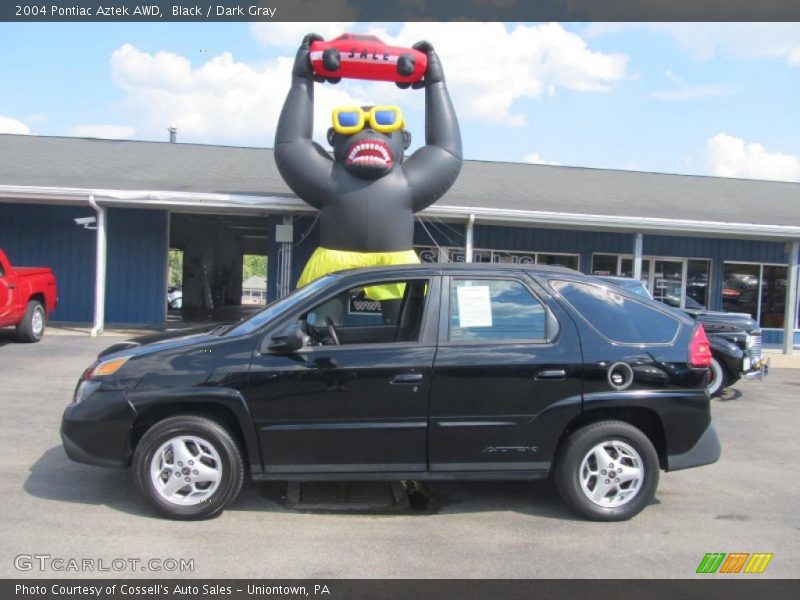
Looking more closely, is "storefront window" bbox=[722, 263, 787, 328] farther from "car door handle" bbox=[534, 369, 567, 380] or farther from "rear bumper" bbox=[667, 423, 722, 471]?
"car door handle" bbox=[534, 369, 567, 380]

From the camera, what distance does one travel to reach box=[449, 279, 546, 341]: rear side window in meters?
4.77

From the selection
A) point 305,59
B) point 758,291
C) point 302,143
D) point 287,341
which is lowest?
point 287,341

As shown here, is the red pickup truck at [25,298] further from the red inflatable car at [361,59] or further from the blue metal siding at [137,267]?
the red inflatable car at [361,59]

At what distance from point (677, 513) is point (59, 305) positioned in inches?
592

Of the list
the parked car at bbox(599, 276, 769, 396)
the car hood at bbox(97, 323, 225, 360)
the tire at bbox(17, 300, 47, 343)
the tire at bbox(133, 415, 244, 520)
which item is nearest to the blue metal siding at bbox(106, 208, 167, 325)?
the tire at bbox(17, 300, 47, 343)

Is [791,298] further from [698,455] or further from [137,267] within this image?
[137,267]

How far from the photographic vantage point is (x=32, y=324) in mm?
12148

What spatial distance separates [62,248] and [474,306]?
14.2 m

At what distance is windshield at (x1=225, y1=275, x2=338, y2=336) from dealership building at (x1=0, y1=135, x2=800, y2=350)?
29.1 feet

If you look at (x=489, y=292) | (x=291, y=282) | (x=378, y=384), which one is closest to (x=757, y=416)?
(x=489, y=292)

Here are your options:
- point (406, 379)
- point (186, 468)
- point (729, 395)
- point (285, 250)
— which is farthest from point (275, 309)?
point (285, 250)

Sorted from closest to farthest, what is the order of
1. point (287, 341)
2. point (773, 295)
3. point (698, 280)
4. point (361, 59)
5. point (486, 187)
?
1. point (287, 341)
2. point (361, 59)
3. point (486, 187)
4. point (698, 280)
5. point (773, 295)

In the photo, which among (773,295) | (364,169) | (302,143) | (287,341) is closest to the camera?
(287,341)

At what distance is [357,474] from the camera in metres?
4.61
